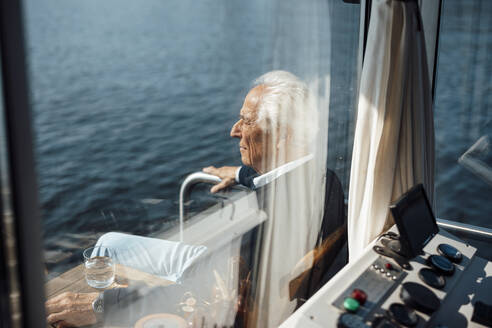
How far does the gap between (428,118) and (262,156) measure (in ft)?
2.27

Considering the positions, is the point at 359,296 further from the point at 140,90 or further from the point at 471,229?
the point at 471,229

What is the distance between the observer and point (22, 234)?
0.91 m

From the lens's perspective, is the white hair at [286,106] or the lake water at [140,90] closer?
the lake water at [140,90]

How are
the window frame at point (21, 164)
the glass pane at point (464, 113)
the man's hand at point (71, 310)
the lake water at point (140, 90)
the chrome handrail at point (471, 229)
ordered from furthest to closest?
the chrome handrail at point (471, 229)
the glass pane at point (464, 113)
the man's hand at point (71, 310)
the lake water at point (140, 90)
the window frame at point (21, 164)

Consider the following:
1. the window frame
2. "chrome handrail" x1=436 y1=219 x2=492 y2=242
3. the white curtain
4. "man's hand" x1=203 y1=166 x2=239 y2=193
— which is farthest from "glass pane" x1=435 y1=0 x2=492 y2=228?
the window frame

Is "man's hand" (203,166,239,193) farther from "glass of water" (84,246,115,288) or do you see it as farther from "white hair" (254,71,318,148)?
"glass of water" (84,246,115,288)

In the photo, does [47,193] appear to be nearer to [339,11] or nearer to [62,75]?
[62,75]

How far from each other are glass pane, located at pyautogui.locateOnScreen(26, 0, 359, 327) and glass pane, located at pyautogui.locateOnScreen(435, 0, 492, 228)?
524 millimetres

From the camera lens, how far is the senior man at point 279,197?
1.66 meters

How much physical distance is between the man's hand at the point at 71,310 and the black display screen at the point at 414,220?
0.94 metres

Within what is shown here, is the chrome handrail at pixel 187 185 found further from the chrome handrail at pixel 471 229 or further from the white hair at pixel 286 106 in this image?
the chrome handrail at pixel 471 229

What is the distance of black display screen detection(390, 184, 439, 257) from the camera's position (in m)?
1.45

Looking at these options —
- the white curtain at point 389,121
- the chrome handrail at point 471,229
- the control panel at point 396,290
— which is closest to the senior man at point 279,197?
the white curtain at point 389,121

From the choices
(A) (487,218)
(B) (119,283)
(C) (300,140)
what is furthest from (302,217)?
(A) (487,218)
